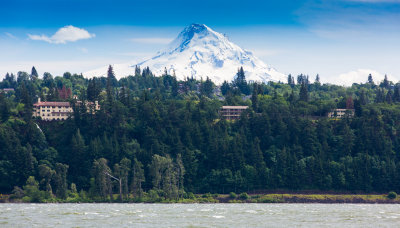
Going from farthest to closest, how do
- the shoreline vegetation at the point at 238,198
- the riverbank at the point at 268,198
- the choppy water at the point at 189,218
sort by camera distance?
the riverbank at the point at 268,198 → the shoreline vegetation at the point at 238,198 → the choppy water at the point at 189,218

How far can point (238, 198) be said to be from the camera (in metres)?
166

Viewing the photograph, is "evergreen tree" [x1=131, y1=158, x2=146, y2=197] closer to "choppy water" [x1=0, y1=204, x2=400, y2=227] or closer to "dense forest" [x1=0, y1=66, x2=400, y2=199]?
"dense forest" [x1=0, y1=66, x2=400, y2=199]

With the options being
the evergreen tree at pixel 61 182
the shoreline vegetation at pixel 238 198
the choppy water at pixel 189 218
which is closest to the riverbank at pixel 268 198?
the shoreline vegetation at pixel 238 198

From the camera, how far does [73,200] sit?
15175cm

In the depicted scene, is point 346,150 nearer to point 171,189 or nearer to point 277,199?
point 277,199

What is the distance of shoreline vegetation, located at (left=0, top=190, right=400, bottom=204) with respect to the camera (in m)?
152

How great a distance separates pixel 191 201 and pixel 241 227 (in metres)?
67.5

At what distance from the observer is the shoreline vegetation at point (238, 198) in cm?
15238

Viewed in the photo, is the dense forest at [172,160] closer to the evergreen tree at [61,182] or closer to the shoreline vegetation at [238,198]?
the evergreen tree at [61,182]

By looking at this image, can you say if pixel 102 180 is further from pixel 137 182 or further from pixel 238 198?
pixel 238 198

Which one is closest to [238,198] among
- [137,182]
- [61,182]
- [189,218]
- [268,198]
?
[268,198]

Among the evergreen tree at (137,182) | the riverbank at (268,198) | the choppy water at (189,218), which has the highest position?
the evergreen tree at (137,182)

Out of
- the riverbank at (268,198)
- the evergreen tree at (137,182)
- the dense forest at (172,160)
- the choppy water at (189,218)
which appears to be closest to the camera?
the choppy water at (189,218)

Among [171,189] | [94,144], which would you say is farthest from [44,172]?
[171,189]
